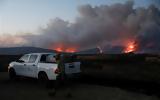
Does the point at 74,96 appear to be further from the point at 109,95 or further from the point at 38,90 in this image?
the point at 38,90

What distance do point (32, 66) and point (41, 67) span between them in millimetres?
1035

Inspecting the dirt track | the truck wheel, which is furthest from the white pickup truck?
the dirt track

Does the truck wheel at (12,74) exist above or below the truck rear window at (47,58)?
below

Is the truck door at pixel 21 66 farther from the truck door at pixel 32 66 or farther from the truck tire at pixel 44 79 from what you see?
the truck tire at pixel 44 79

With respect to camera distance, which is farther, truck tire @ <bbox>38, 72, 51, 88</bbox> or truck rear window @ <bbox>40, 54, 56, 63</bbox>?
truck rear window @ <bbox>40, 54, 56, 63</bbox>

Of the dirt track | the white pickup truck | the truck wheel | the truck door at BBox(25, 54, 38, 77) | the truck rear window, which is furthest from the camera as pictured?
the truck wheel

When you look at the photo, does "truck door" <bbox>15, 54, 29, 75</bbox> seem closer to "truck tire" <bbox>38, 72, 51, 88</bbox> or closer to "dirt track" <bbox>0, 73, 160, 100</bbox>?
"truck tire" <bbox>38, 72, 51, 88</bbox>

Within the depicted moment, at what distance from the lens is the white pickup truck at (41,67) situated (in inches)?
578

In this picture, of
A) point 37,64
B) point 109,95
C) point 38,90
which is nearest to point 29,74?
point 37,64

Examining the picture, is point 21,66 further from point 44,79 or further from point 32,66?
point 44,79

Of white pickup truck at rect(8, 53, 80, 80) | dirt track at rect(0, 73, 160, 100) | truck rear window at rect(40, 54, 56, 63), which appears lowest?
dirt track at rect(0, 73, 160, 100)

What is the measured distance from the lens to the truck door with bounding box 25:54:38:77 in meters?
16.0

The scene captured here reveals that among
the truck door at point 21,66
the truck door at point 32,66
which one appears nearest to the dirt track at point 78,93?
the truck door at point 32,66

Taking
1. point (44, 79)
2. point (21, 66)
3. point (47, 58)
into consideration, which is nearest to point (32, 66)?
point (47, 58)
